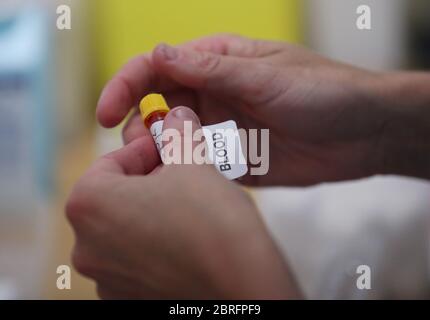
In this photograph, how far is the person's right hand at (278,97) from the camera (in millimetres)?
514

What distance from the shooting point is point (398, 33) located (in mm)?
1043

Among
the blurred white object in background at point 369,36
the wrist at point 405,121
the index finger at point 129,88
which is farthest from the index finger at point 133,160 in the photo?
the blurred white object in background at point 369,36

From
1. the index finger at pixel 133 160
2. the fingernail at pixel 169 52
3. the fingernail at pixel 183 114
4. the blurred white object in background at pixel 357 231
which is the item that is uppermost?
the fingernail at pixel 169 52

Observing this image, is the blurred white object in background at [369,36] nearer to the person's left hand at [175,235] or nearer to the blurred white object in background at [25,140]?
Result: the blurred white object in background at [25,140]

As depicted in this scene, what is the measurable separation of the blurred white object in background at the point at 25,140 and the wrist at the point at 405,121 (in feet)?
1.55

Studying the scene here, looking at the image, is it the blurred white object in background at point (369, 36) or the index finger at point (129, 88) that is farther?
the blurred white object in background at point (369, 36)

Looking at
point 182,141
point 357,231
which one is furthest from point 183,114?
point 357,231

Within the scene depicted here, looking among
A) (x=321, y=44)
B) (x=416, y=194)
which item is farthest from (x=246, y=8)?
(x=416, y=194)

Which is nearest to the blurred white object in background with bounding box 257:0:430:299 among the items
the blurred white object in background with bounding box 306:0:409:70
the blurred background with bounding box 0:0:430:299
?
the blurred background with bounding box 0:0:430:299

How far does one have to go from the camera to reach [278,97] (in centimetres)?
54

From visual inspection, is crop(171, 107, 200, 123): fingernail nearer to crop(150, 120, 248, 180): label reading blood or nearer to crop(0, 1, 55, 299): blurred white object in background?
crop(150, 120, 248, 180): label reading blood

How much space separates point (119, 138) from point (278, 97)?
0.17 metres

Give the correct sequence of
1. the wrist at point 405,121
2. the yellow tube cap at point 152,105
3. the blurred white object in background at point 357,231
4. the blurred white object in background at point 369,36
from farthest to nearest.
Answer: the blurred white object in background at point 369,36, the blurred white object in background at point 357,231, the wrist at point 405,121, the yellow tube cap at point 152,105

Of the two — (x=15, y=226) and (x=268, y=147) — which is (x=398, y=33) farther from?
(x=15, y=226)
